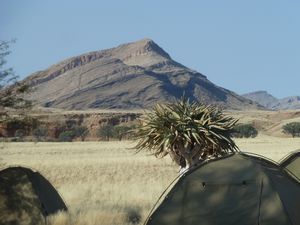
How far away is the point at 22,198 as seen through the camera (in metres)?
13.3

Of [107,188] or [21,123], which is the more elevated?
[21,123]

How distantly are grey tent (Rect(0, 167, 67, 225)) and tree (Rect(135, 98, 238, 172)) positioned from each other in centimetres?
317

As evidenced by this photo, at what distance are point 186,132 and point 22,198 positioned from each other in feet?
15.0

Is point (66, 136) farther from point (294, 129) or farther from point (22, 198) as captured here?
point (22, 198)

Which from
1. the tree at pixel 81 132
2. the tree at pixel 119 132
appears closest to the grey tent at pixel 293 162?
the tree at pixel 119 132

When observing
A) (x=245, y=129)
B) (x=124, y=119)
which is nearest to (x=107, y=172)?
(x=245, y=129)

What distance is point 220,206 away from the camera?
1030cm

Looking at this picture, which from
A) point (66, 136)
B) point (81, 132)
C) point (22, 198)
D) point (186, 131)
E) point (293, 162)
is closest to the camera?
point (22, 198)

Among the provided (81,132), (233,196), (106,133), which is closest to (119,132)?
(106,133)

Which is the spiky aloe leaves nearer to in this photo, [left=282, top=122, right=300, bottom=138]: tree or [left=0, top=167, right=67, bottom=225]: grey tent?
[left=0, top=167, right=67, bottom=225]: grey tent

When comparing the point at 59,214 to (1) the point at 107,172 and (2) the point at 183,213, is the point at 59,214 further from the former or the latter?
(1) the point at 107,172

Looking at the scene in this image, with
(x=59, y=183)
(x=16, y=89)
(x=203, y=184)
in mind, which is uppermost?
(x=16, y=89)

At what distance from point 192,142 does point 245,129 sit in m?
72.4

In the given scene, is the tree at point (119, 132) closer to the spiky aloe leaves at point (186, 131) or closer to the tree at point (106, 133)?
the tree at point (106, 133)
